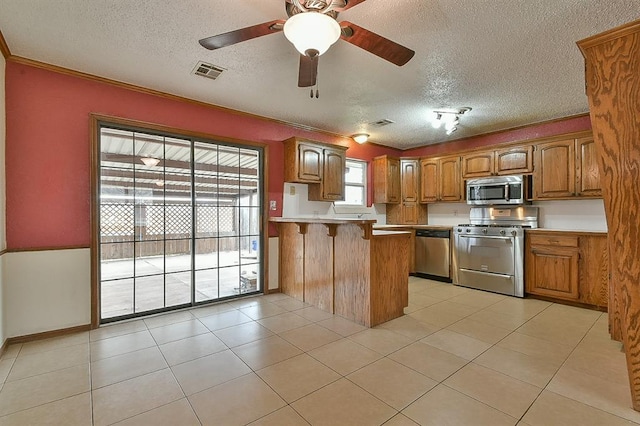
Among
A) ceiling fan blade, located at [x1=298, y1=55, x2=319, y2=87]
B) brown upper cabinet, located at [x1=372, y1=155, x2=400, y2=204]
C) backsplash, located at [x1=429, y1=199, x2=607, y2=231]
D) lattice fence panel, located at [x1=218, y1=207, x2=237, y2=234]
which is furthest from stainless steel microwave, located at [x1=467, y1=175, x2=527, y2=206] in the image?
lattice fence panel, located at [x1=218, y1=207, x2=237, y2=234]

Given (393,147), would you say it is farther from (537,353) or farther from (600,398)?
(600,398)

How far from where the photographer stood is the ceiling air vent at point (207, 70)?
2.76 meters

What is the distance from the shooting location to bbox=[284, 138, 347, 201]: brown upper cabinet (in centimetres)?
433

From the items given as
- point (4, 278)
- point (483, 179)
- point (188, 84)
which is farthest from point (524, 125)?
point (4, 278)

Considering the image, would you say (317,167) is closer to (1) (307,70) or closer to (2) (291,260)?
(2) (291,260)

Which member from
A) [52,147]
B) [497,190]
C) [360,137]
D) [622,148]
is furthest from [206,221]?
[497,190]

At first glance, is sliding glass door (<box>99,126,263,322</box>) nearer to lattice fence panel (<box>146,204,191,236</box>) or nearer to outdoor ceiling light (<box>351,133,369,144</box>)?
lattice fence panel (<box>146,204,191,236</box>)

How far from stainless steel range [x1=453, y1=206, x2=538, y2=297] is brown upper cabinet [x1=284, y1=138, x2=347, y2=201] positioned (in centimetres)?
210

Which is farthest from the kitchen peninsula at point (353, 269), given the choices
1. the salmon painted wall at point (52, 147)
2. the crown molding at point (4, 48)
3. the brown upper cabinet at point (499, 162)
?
the crown molding at point (4, 48)

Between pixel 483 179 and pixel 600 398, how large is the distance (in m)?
3.45

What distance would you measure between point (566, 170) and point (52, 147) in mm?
5928

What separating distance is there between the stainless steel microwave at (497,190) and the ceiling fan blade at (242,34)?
161 inches

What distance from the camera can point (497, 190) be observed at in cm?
454

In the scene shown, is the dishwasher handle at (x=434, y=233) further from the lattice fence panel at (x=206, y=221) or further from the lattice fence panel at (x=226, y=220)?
the lattice fence panel at (x=206, y=221)
